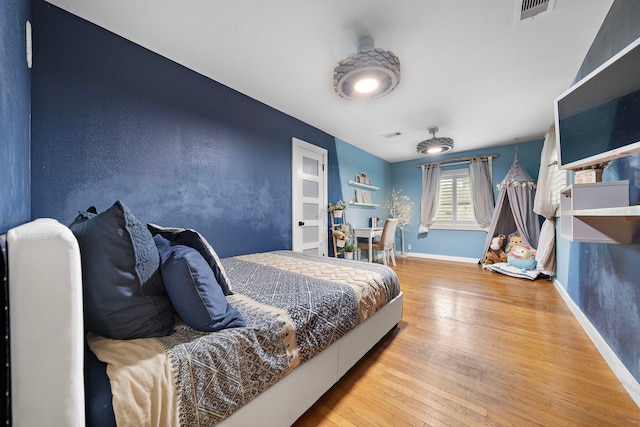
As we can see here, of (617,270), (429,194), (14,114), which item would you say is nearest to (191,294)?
(14,114)

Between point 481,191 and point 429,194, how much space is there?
100 cm

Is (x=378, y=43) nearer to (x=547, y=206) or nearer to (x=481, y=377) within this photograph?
(x=481, y=377)

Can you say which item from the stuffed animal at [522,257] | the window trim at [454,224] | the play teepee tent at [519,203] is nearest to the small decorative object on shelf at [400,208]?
the window trim at [454,224]

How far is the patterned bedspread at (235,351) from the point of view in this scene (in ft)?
2.31

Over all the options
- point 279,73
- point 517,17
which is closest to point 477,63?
point 517,17

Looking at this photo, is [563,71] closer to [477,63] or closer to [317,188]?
[477,63]

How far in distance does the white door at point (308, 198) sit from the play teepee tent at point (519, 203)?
3.39 m

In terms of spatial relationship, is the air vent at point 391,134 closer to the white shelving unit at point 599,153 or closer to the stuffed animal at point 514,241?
the white shelving unit at point 599,153

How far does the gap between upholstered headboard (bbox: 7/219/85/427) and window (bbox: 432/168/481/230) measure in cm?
583

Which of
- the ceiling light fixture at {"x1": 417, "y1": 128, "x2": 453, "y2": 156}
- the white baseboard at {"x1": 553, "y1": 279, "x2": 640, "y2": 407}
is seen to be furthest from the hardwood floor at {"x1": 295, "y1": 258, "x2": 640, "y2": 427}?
the ceiling light fixture at {"x1": 417, "y1": 128, "x2": 453, "y2": 156}

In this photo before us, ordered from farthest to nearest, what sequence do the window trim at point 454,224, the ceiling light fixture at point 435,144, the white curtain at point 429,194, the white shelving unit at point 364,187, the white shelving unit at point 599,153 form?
the white curtain at point 429,194, the window trim at point 454,224, the white shelving unit at point 364,187, the ceiling light fixture at point 435,144, the white shelving unit at point 599,153

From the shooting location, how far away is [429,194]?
17.8 ft

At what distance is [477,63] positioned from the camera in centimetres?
219

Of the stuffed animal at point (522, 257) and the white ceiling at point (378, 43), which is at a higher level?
the white ceiling at point (378, 43)
